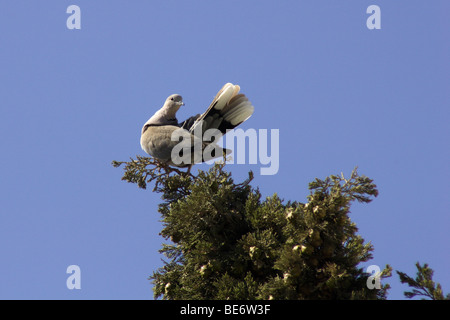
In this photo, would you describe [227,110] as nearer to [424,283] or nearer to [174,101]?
[174,101]

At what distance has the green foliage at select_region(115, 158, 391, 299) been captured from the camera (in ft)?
12.5

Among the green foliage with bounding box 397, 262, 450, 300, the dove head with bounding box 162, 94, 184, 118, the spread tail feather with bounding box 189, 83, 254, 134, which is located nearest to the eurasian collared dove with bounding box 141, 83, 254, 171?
the spread tail feather with bounding box 189, 83, 254, 134

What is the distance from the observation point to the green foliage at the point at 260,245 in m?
3.80

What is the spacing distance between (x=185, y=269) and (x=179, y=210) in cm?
49

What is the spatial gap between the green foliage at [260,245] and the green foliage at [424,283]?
0.27 m

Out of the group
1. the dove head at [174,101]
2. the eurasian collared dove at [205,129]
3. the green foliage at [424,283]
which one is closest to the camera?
the green foliage at [424,283]

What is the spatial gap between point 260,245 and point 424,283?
122 centimetres

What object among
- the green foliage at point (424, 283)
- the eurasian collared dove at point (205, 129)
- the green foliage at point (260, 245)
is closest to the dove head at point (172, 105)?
the eurasian collared dove at point (205, 129)

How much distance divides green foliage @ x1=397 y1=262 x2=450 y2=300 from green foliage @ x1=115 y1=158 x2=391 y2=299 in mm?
274

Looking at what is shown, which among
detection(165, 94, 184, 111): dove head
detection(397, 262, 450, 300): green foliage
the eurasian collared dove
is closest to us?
detection(397, 262, 450, 300): green foliage

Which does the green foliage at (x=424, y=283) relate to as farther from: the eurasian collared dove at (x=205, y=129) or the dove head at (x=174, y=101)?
the dove head at (x=174, y=101)

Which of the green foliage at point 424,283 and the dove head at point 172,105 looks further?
the dove head at point 172,105

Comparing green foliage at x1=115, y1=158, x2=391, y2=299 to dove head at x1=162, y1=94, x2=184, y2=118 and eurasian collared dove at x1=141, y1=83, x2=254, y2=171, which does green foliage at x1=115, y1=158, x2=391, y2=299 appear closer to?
eurasian collared dove at x1=141, y1=83, x2=254, y2=171
